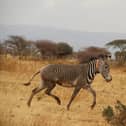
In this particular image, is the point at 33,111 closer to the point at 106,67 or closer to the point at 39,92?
the point at 39,92

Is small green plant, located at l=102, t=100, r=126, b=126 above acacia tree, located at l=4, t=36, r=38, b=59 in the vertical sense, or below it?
below

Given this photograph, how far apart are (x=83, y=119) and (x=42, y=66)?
0.87m

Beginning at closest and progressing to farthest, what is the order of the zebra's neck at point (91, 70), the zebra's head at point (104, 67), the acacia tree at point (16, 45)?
1. the zebra's head at point (104, 67)
2. the zebra's neck at point (91, 70)
3. the acacia tree at point (16, 45)

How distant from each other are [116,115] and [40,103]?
101 centimetres

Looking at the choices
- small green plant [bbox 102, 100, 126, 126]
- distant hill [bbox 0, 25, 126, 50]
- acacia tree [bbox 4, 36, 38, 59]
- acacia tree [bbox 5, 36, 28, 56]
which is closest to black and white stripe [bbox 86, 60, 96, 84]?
distant hill [bbox 0, 25, 126, 50]

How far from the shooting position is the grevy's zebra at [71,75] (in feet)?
43.7

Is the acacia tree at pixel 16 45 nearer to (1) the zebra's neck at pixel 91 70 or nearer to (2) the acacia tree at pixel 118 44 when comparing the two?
(1) the zebra's neck at pixel 91 70

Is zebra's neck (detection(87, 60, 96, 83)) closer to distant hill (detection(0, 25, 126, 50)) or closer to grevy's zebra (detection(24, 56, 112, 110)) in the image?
grevy's zebra (detection(24, 56, 112, 110))

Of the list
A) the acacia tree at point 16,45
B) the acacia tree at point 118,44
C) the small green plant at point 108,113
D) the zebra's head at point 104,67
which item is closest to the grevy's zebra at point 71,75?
the zebra's head at point 104,67

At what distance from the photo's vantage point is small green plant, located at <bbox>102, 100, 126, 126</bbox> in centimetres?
1310

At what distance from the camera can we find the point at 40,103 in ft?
44.7

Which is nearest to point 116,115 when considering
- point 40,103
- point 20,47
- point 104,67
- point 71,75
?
point 104,67

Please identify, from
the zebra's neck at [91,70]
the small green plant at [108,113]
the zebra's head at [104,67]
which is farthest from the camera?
the zebra's neck at [91,70]

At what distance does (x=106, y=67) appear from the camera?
13.2 meters
